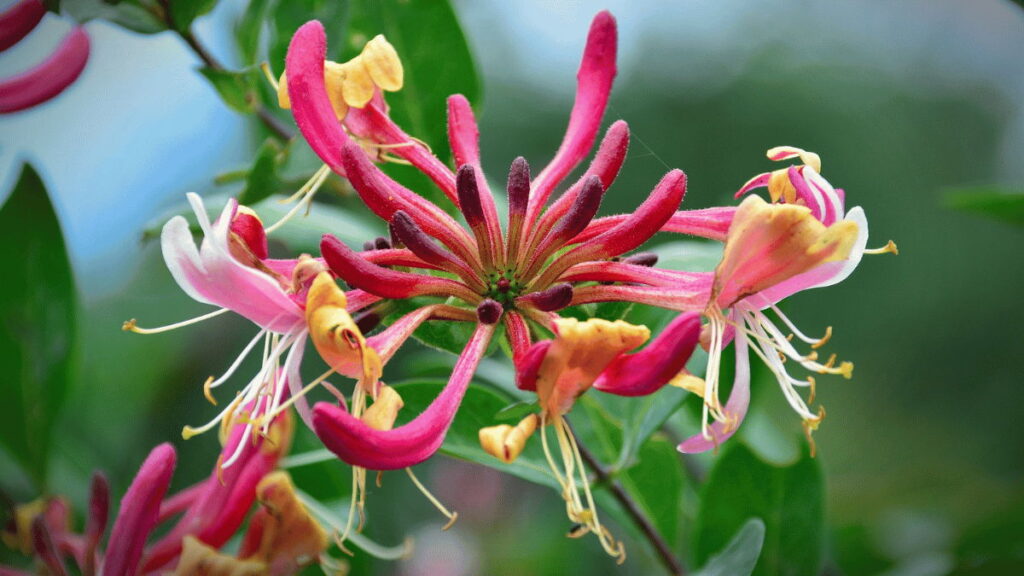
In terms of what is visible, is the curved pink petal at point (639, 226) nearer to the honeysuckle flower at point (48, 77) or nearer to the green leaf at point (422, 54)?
the green leaf at point (422, 54)

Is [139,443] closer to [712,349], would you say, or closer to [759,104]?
[712,349]

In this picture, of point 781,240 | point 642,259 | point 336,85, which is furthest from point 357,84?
point 781,240

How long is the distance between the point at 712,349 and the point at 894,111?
269 inches

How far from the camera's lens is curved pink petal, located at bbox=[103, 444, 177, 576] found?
3.46 ft

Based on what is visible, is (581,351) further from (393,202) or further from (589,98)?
(589,98)

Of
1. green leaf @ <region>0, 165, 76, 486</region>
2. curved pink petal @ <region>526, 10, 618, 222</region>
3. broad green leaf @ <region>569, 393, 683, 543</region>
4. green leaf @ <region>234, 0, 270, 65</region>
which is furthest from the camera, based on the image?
green leaf @ <region>234, 0, 270, 65</region>

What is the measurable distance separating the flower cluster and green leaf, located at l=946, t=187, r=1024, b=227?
611mm

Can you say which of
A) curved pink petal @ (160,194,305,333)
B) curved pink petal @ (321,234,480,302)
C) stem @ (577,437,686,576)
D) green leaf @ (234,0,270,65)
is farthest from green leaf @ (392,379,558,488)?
green leaf @ (234,0,270,65)

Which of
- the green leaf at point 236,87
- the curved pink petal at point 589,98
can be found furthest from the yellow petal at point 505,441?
the green leaf at point 236,87

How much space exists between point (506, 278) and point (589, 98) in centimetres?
24

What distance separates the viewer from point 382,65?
0.95 m

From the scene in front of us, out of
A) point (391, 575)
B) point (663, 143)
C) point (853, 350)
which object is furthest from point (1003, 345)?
point (391, 575)

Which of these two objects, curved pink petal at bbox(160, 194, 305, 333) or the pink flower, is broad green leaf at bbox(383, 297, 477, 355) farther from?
curved pink petal at bbox(160, 194, 305, 333)

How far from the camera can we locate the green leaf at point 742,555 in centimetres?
88
